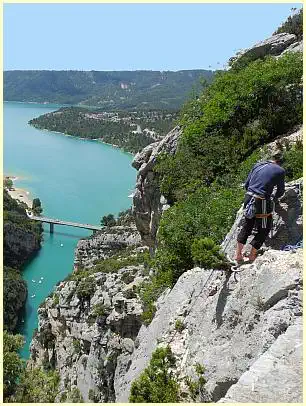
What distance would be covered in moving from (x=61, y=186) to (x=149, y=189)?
7876cm

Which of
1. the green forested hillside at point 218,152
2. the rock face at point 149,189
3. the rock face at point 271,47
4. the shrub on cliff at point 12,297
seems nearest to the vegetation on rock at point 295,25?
the rock face at point 271,47

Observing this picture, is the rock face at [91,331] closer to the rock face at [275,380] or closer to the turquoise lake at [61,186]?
the rock face at [275,380]

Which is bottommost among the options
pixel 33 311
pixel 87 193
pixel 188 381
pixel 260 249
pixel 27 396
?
pixel 33 311

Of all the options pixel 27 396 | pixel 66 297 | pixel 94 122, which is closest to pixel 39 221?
pixel 66 297

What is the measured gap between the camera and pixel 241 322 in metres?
5.77

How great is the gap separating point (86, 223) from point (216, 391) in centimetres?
6711

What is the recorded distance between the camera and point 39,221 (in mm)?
71188

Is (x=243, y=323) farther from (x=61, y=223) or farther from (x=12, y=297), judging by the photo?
(x=61, y=223)

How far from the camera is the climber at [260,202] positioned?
242 inches

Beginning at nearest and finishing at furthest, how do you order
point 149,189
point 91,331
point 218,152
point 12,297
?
point 218,152 < point 149,189 < point 91,331 < point 12,297

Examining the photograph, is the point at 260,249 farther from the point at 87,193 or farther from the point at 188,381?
the point at 87,193

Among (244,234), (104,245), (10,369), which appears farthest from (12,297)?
(244,234)

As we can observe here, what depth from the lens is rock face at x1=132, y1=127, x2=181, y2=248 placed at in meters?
15.6

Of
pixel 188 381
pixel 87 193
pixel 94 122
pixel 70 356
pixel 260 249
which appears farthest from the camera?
pixel 94 122
